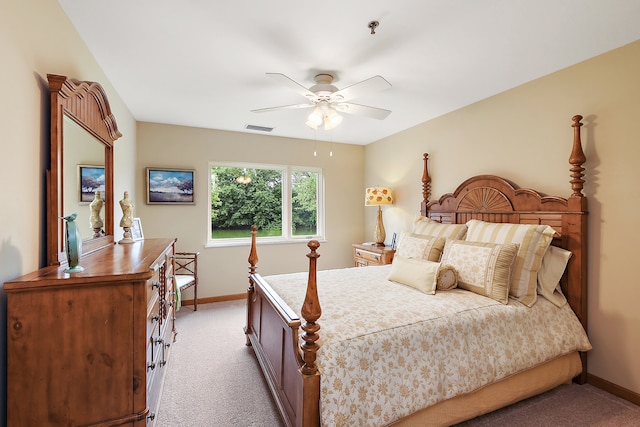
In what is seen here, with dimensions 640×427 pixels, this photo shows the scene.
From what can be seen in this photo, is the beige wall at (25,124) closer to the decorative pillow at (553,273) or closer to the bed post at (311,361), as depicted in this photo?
the bed post at (311,361)

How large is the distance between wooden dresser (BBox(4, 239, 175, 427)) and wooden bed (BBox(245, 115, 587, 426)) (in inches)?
29.4

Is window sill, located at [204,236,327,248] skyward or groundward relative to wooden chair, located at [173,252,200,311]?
skyward

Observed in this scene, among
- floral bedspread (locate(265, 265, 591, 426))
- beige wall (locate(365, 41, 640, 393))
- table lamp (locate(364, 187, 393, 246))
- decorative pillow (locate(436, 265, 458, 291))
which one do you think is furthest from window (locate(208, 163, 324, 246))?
decorative pillow (locate(436, 265, 458, 291))

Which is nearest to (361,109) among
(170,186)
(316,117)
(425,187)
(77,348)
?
(316,117)

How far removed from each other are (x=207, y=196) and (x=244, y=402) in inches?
112

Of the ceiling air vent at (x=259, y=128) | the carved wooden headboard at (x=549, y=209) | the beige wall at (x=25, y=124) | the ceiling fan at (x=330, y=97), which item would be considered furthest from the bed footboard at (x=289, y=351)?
the ceiling air vent at (x=259, y=128)

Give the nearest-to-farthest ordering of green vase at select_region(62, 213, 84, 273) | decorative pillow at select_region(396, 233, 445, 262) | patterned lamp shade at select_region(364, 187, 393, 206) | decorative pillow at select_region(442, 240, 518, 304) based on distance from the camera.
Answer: green vase at select_region(62, 213, 84, 273)
decorative pillow at select_region(442, 240, 518, 304)
decorative pillow at select_region(396, 233, 445, 262)
patterned lamp shade at select_region(364, 187, 393, 206)

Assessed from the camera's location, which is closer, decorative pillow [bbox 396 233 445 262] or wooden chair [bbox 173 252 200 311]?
decorative pillow [bbox 396 233 445 262]

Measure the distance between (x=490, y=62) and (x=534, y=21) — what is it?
498mm

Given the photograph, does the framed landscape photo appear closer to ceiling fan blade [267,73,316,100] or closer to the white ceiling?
the white ceiling

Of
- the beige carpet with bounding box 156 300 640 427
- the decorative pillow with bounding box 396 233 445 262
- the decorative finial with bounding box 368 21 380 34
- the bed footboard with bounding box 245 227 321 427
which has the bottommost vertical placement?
the beige carpet with bounding box 156 300 640 427

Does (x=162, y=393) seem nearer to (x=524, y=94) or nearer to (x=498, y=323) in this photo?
(x=498, y=323)

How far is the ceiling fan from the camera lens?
86.6 inches

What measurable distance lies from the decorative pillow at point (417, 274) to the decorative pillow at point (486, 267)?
210 mm
